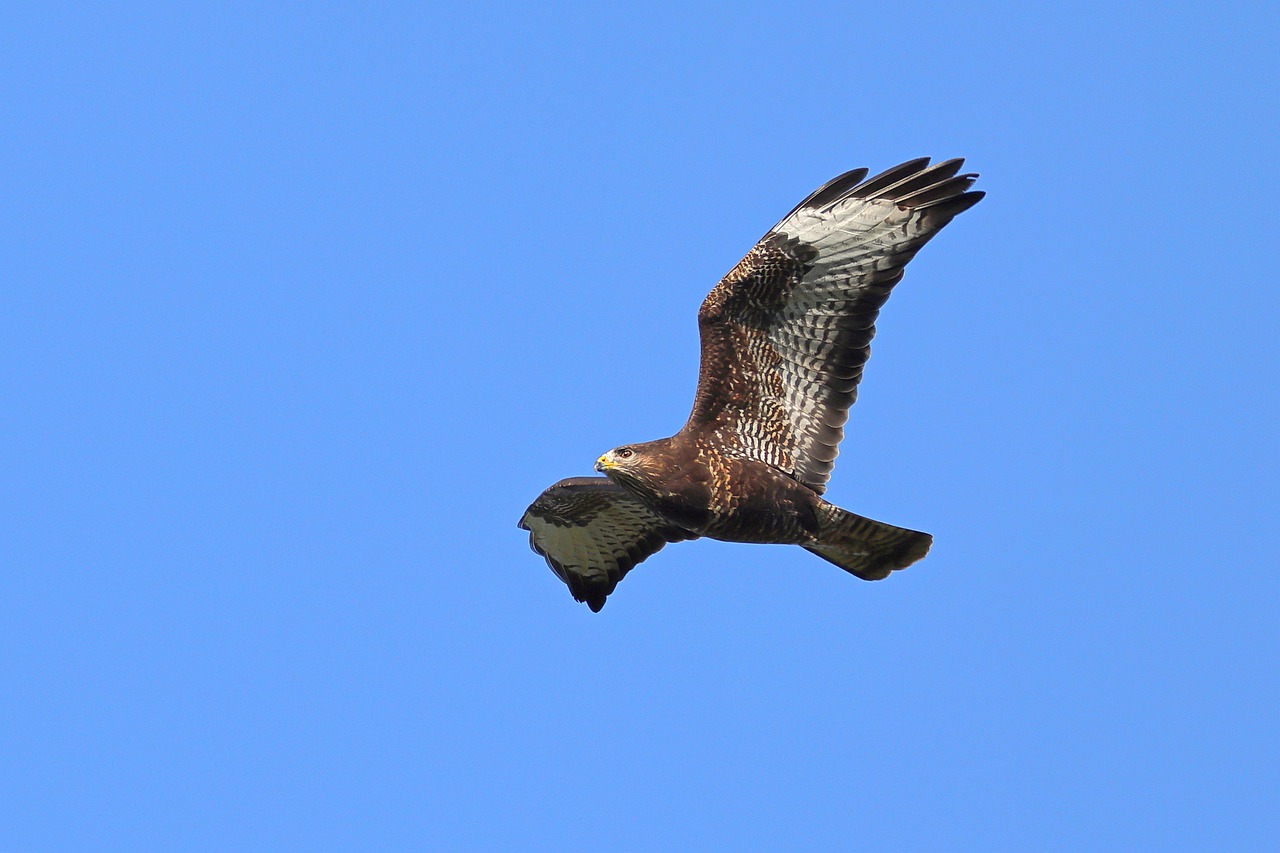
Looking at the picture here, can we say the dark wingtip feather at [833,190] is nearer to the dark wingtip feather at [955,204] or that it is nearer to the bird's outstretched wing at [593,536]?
the dark wingtip feather at [955,204]

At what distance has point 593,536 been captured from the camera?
693 inches

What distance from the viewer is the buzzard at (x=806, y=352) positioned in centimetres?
1562

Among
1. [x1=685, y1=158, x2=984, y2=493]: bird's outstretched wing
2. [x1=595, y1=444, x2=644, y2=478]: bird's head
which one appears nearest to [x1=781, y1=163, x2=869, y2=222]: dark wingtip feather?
[x1=685, y1=158, x2=984, y2=493]: bird's outstretched wing

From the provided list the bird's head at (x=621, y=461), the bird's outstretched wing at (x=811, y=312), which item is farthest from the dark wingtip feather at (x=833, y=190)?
the bird's head at (x=621, y=461)

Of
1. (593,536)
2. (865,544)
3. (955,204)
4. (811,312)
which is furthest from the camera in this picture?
(593,536)

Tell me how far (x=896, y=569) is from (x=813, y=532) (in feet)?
3.36

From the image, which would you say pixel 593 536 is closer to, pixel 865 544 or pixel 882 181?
pixel 865 544

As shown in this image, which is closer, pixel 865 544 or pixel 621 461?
pixel 621 461

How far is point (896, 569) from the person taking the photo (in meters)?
16.3

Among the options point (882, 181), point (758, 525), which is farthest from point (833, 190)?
point (758, 525)

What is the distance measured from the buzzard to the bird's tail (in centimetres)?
1

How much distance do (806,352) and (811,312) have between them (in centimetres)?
36

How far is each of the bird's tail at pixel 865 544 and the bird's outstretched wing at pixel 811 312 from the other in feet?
1.51

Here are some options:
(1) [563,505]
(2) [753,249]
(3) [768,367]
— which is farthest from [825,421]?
(1) [563,505]
